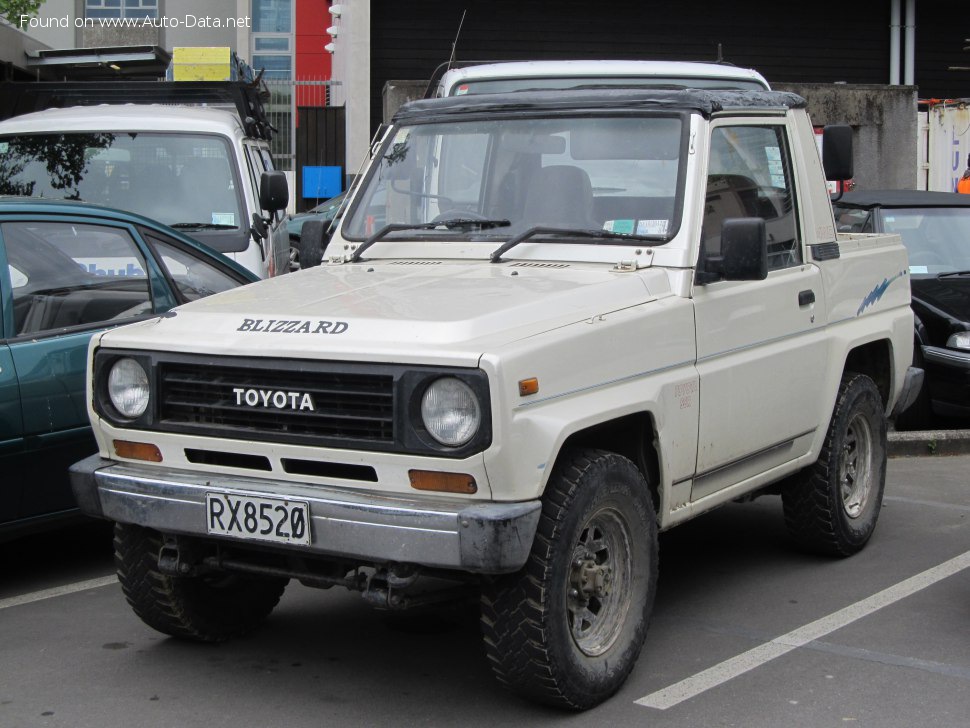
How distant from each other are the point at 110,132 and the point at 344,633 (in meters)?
4.96

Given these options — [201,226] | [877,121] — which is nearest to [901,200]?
[201,226]

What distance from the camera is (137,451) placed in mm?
4520

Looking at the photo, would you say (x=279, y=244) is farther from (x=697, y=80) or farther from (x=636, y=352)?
(x=636, y=352)

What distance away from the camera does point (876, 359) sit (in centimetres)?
657

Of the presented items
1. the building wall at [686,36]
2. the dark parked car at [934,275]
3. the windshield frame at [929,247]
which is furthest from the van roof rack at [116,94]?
the building wall at [686,36]

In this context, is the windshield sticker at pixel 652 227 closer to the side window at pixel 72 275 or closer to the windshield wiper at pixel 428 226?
the windshield wiper at pixel 428 226

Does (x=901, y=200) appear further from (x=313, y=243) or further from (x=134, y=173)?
(x=313, y=243)

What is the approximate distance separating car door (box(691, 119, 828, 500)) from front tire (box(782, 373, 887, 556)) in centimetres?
29

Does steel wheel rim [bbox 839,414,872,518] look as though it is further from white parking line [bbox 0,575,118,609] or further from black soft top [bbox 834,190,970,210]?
black soft top [bbox 834,190,970,210]

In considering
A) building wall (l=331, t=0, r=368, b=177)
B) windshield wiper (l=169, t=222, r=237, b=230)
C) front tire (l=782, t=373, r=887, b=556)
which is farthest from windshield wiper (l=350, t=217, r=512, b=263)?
building wall (l=331, t=0, r=368, b=177)

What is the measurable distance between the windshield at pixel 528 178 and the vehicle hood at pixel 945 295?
4691 millimetres

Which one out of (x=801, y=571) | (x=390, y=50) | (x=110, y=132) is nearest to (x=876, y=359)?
(x=801, y=571)

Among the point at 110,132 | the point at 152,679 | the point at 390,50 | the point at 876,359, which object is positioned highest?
the point at 390,50

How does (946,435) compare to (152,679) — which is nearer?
(152,679)
